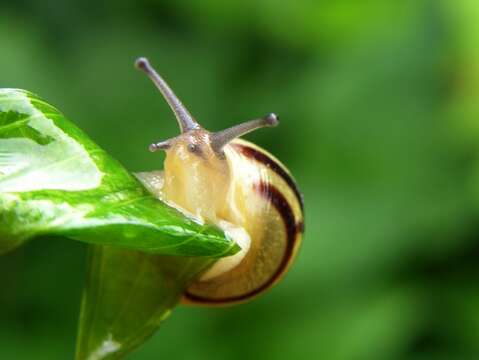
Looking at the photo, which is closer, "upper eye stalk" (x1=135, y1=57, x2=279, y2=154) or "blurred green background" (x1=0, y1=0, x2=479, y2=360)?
"upper eye stalk" (x1=135, y1=57, x2=279, y2=154)

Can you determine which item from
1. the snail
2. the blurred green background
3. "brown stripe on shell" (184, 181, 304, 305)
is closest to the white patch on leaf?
the snail

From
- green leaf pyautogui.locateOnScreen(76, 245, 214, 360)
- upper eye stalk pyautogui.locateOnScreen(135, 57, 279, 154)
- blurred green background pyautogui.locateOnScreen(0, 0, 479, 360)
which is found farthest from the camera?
blurred green background pyautogui.locateOnScreen(0, 0, 479, 360)

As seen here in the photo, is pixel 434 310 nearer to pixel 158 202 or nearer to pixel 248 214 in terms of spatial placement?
pixel 248 214

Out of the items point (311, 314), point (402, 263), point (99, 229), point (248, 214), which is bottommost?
point (99, 229)

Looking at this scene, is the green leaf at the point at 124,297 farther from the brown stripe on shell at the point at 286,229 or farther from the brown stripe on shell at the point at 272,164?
the brown stripe on shell at the point at 272,164

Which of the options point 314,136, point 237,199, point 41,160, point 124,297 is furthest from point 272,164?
point 314,136

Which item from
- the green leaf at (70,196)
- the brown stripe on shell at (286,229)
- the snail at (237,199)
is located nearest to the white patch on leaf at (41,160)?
the green leaf at (70,196)

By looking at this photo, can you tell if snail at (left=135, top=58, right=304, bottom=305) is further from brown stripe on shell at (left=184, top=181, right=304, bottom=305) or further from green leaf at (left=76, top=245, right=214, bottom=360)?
green leaf at (left=76, top=245, right=214, bottom=360)

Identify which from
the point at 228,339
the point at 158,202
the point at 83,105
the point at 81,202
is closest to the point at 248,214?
the point at 158,202
